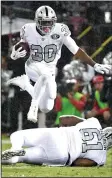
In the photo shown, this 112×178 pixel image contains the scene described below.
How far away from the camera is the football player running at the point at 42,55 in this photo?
83.4 ft

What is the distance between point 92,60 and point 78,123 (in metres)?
0.54

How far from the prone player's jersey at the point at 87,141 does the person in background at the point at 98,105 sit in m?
0.06

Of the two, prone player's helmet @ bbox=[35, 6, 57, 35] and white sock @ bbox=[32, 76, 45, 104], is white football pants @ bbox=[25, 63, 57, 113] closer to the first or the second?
white sock @ bbox=[32, 76, 45, 104]

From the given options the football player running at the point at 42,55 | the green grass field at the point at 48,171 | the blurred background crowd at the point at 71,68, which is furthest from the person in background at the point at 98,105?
the green grass field at the point at 48,171

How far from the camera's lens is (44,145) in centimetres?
2547

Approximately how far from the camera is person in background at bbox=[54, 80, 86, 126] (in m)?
25.5

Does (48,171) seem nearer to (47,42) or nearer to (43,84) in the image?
(43,84)

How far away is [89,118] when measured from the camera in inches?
1005

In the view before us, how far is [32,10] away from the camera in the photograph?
→ 25.5m

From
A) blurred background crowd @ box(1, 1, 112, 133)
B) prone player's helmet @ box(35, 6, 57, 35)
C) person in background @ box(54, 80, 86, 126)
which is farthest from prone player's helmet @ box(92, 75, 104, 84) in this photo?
prone player's helmet @ box(35, 6, 57, 35)

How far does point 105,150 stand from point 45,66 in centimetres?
86

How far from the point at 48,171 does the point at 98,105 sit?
70 cm

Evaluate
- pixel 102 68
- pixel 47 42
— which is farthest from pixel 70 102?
pixel 47 42

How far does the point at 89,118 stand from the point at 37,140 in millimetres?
472
